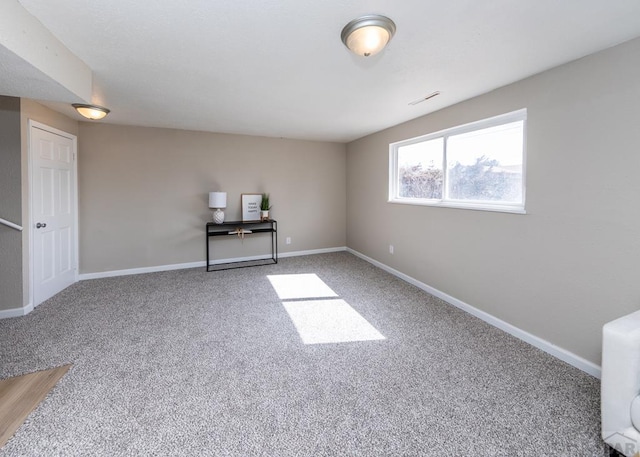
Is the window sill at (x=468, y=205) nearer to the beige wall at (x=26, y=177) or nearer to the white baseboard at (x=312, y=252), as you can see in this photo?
the white baseboard at (x=312, y=252)

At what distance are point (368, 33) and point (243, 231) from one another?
12.1 ft

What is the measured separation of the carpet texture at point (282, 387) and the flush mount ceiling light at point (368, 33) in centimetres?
214

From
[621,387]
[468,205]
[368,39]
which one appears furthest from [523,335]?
[368,39]

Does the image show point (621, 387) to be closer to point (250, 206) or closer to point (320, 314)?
point (320, 314)

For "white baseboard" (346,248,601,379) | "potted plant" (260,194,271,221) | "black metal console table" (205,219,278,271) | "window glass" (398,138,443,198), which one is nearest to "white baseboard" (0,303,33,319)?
"black metal console table" (205,219,278,271)

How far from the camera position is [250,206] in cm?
495

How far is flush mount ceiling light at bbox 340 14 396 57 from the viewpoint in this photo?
1581 mm

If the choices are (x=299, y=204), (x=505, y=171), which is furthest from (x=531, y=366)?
(x=299, y=204)

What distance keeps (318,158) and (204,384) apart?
4.33 meters

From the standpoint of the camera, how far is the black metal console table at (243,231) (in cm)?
463

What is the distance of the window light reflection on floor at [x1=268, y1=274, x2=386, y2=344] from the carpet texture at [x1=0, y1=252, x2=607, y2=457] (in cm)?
10

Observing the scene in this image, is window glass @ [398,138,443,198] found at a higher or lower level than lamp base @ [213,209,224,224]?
higher

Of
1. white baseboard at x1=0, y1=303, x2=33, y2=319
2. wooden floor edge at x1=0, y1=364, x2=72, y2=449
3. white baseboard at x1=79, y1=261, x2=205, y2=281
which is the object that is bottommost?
wooden floor edge at x1=0, y1=364, x2=72, y2=449

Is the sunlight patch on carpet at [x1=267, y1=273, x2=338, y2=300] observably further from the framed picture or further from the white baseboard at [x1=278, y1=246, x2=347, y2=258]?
the framed picture
